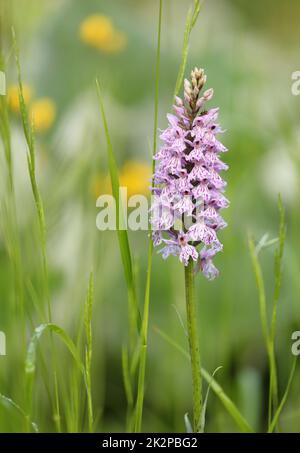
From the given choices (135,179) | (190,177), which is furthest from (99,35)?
(190,177)

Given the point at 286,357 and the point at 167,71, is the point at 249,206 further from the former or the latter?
the point at 167,71

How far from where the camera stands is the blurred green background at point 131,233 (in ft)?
6.47

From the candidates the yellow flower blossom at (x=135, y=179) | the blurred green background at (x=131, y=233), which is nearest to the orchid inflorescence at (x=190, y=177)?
the blurred green background at (x=131, y=233)

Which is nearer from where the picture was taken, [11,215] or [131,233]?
[11,215]

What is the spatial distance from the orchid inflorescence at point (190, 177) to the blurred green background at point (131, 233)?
256mm

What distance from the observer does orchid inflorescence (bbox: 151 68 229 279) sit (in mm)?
1159

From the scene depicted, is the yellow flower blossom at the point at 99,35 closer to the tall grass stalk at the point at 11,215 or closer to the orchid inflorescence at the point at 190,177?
the tall grass stalk at the point at 11,215

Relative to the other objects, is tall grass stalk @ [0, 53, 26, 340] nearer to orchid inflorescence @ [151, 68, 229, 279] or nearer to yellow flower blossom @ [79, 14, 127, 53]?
orchid inflorescence @ [151, 68, 229, 279]

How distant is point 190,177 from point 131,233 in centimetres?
176

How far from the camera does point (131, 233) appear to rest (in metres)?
2.90

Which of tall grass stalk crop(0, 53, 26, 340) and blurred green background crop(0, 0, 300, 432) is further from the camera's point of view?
blurred green background crop(0, 0, 300, 432)

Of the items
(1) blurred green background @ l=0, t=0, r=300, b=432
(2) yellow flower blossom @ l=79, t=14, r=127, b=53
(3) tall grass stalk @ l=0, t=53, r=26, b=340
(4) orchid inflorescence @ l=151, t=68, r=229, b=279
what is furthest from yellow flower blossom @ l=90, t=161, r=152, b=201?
(4) orchid inflorescence @ l=151, t=68, r=229, b=279

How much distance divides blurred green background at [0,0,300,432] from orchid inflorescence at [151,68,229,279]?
0.84 ft

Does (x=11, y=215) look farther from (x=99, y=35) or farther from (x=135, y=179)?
(x=99, y=35)
